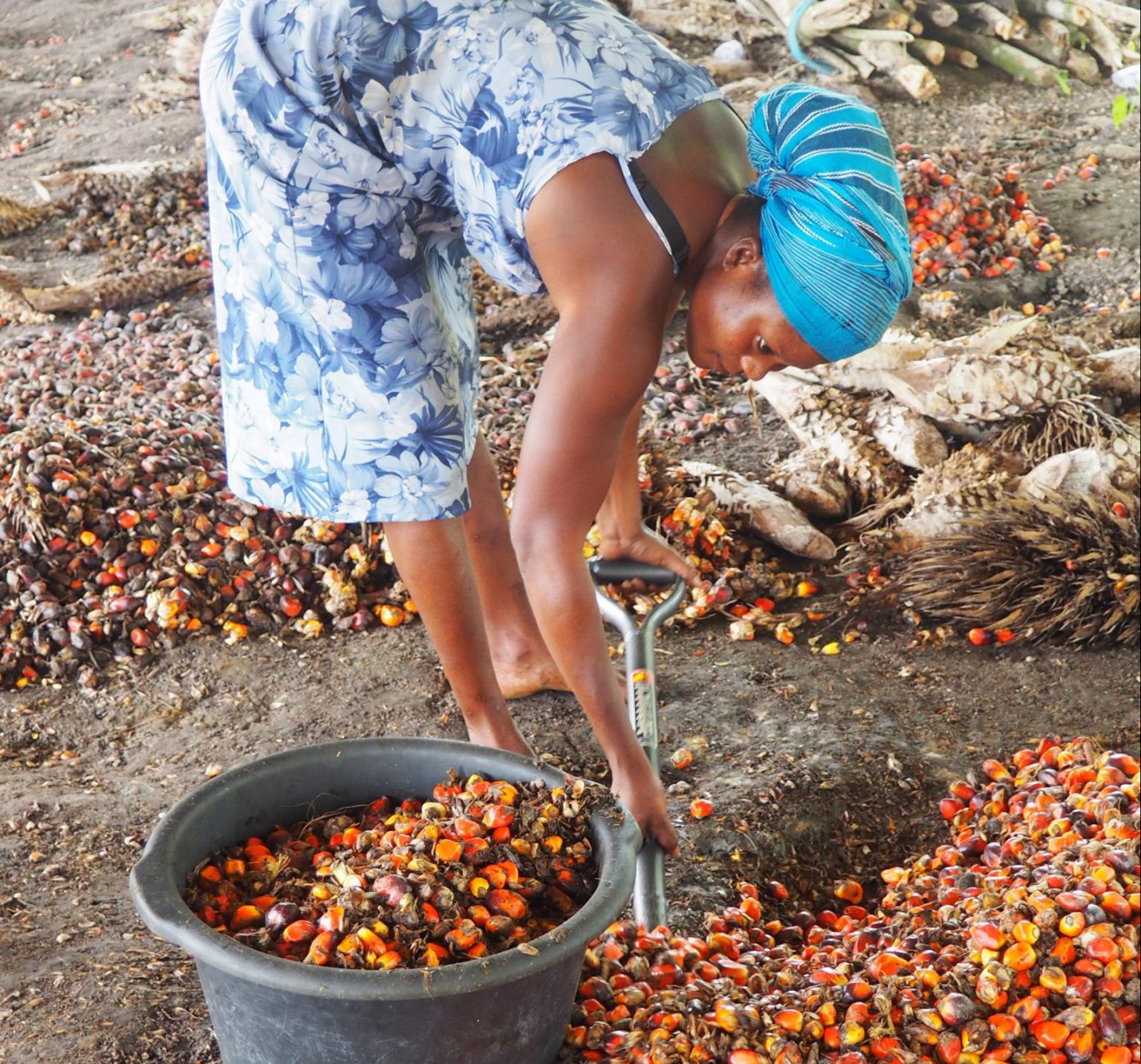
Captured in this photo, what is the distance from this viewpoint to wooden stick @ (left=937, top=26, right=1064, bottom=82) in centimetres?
740

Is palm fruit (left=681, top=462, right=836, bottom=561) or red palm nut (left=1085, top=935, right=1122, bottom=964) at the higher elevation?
red palm nut (left=1085, top=935, right=1122, bottom=964)

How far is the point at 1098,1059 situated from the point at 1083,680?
4.74ft

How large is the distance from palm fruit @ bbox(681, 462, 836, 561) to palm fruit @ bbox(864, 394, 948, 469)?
0.44 meters

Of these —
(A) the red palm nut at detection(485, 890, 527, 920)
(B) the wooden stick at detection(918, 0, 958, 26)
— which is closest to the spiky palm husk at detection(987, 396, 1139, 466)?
(A) the red palm nut at detection(485, 890, 527, 920)

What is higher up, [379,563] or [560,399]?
[560,399]

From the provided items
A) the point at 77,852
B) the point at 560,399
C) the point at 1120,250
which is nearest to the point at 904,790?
the point at 560,399

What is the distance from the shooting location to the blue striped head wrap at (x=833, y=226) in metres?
1.54

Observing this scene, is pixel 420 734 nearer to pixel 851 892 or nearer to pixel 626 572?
pixel 626 572

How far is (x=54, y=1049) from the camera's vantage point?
171cm

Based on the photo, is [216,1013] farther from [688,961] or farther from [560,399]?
[560,399]

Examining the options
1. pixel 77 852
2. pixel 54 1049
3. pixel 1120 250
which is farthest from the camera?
pixel 1120 250

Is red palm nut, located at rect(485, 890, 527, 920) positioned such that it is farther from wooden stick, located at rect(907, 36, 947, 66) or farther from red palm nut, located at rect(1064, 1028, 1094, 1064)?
wooden stick, located at rect(907, 36, 947, 66)

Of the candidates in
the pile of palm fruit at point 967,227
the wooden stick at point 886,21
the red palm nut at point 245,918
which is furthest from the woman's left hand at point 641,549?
the wooden stick at point 886,21

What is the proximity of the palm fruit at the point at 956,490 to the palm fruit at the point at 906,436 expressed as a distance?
0.06 meters
